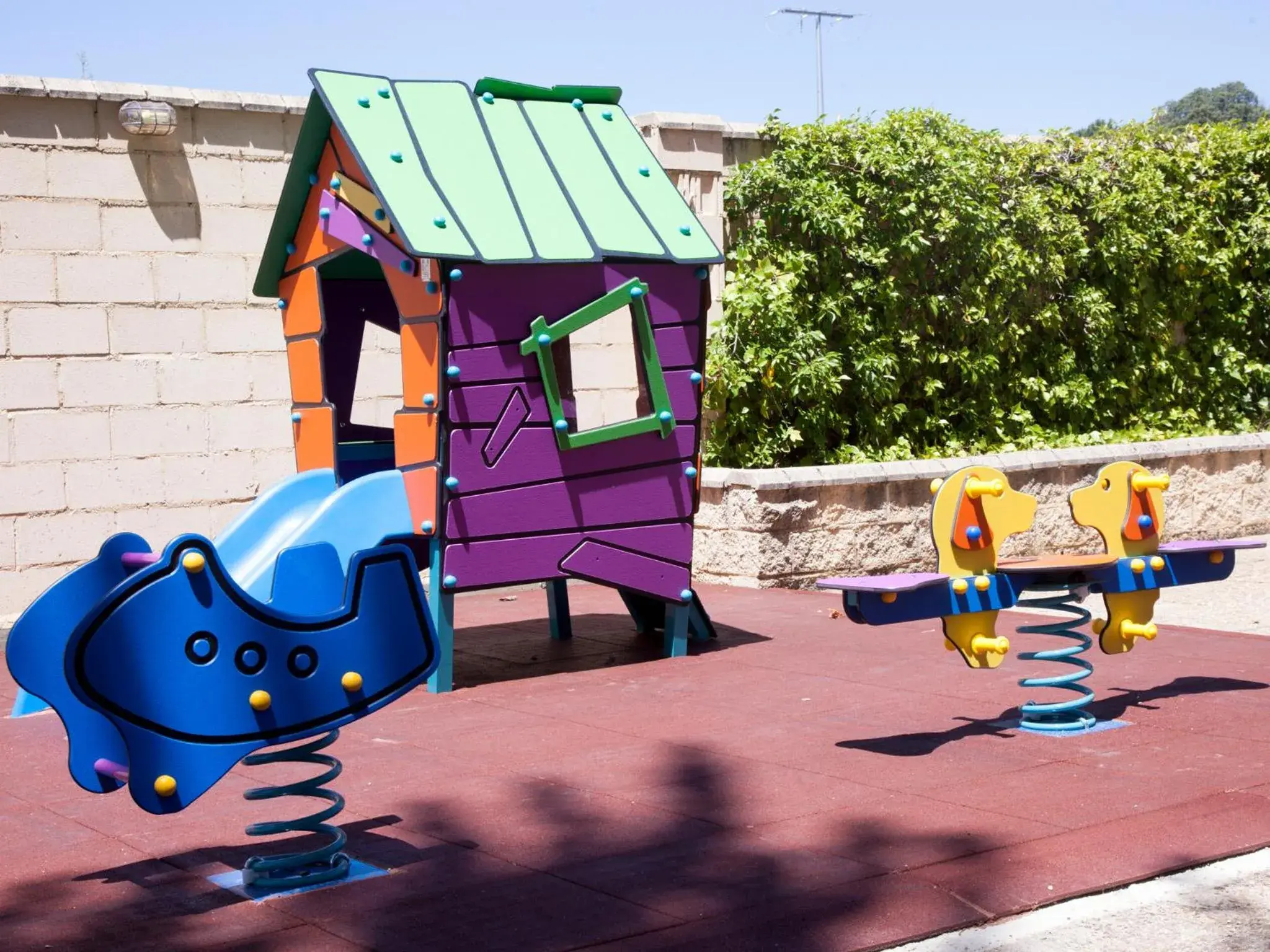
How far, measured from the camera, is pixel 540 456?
24.1 ft

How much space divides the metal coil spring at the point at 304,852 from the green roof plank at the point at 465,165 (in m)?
3.12

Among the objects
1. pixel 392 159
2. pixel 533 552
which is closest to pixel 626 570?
pixel 533 552

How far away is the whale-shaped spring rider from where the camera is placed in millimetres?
3869

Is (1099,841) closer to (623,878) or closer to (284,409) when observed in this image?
(623,878)

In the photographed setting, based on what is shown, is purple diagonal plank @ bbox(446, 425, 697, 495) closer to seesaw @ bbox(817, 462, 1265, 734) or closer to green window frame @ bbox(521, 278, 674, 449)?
green window frame @ bbox(521, 278, 674, 449)

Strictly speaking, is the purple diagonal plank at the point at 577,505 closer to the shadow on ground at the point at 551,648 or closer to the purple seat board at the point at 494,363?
the purple seat board at the point at 494,363

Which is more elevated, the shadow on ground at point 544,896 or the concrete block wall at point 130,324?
the concrete block wall at point 130,324

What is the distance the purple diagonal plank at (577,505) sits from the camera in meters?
7.16

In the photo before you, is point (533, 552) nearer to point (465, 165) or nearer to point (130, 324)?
point (465, 165)

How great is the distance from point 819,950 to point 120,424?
639 cm

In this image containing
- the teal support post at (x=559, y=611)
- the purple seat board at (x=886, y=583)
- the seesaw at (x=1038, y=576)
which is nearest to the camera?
the purple seat board at (x=886, y=583)

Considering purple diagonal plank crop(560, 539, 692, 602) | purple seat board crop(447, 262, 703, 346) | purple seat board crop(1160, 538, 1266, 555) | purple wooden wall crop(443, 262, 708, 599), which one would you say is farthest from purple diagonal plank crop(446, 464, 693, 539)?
purple seat board crop(1160, 538, 1266, 555)

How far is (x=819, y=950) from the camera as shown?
372 cm

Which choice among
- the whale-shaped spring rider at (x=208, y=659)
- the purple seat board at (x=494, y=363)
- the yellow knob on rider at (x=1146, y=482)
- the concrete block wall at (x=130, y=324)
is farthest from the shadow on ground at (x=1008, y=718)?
the concrete block wall at (x=130, y=324)
